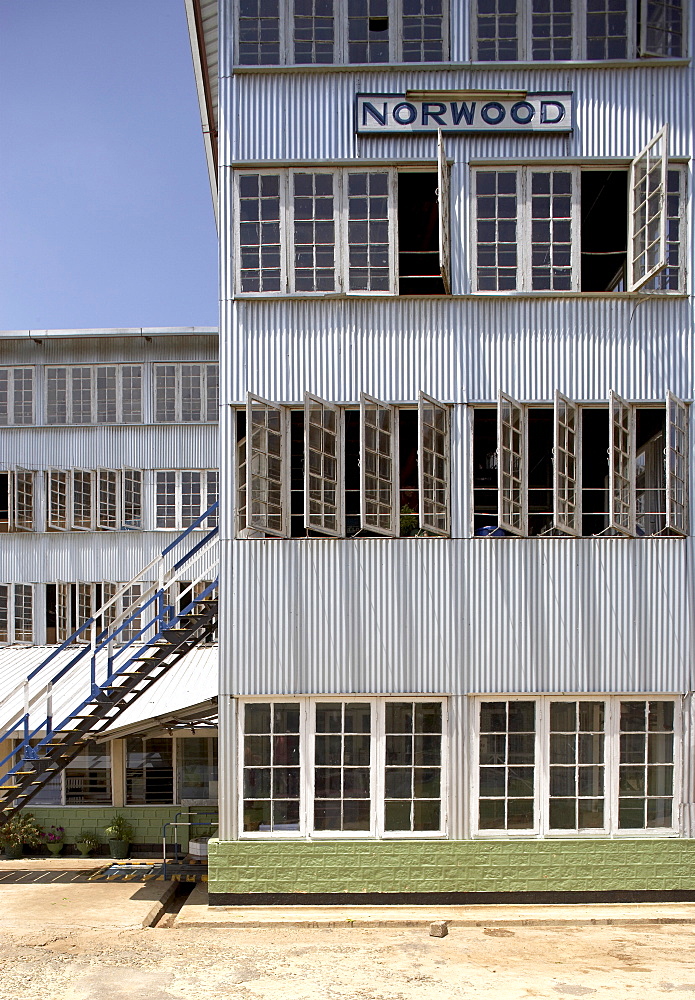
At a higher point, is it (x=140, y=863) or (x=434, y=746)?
(x=434, y=746)

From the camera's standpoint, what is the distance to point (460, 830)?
1230 centimetres

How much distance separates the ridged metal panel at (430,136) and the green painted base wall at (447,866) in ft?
30.6

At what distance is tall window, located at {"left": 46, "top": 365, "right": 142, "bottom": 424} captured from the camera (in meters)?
23.4

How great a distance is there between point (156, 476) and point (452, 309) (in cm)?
1243

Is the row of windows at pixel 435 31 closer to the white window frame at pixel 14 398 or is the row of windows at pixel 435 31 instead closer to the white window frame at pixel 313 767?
the white window frame at pixel 313 767

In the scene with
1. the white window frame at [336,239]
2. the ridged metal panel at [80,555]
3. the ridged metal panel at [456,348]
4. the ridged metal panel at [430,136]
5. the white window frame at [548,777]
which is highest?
A: the ridged metal panel at [430,136]

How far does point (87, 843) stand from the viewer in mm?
17125

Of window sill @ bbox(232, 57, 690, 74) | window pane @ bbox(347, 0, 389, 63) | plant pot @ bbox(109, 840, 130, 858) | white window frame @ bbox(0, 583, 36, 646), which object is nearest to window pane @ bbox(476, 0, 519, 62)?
window sill @ bbox(232, 57, 690, 74)

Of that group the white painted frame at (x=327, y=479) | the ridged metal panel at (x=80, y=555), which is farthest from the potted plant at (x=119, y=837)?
the white painted frame at (x=327, y=479)

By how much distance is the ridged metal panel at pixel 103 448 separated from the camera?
23.3 meters

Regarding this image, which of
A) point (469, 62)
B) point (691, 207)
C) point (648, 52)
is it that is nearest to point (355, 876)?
point (691, 207)

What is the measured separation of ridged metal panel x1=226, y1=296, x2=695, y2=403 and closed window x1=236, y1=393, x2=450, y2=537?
44 cm

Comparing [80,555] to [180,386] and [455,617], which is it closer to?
[180,386]

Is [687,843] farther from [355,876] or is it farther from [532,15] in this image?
[532,15]
